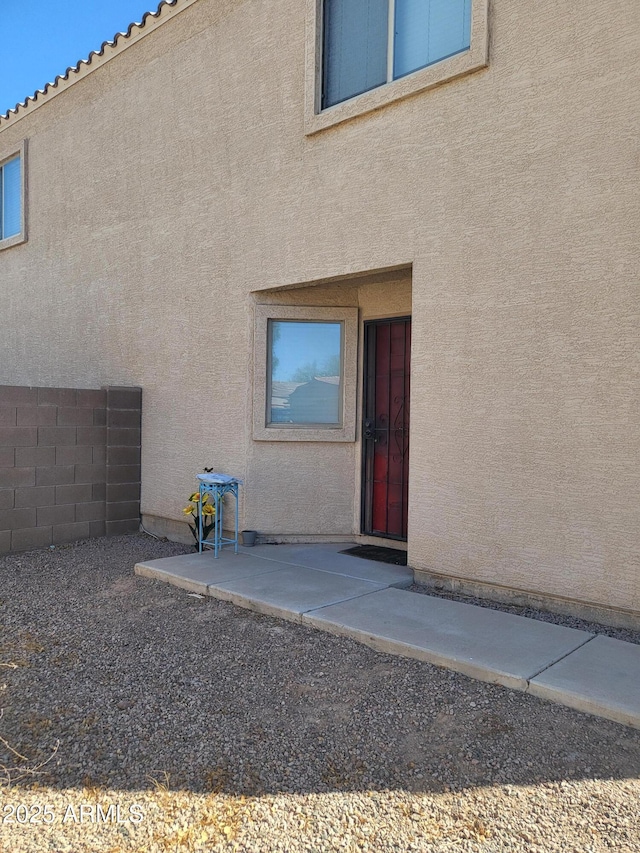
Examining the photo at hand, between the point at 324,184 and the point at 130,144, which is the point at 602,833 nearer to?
the point at 324,184

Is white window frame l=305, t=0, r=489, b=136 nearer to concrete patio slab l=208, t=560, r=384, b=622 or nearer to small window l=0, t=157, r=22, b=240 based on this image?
concrete patio slab l=208, t=560, r=384, b=622

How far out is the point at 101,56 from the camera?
28.0ft

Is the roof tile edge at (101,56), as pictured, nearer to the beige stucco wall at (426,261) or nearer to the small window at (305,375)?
the beige stucco wall at (426,261)

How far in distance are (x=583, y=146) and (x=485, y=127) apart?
803 millimetres

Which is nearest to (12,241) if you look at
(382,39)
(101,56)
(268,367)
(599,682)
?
(101,56)

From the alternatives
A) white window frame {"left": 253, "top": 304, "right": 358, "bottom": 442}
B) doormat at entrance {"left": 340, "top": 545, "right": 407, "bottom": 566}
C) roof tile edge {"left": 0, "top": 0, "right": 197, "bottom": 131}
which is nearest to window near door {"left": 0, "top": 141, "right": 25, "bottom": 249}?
roof tile edge {"left": 0, "top": 0, "right": 197, "bottom": 131}

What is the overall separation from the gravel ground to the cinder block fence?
2913mm

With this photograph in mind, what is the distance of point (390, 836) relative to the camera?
2428 mm

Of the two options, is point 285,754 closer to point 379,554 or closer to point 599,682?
point 599,682

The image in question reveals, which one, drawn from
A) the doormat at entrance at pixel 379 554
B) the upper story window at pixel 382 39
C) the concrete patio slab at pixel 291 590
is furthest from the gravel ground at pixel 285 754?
the upper story window at pixel 382 39

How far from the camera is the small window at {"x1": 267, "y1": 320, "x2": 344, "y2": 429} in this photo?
7000mm

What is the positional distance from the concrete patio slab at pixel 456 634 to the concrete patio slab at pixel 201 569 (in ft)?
3.92

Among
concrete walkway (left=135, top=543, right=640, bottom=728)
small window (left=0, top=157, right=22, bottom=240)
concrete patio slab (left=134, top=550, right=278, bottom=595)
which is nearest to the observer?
concrete walkway (left=135, top=543, right=640, bottom=728)

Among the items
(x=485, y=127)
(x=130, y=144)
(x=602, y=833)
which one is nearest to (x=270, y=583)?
(x=602, y=833)
